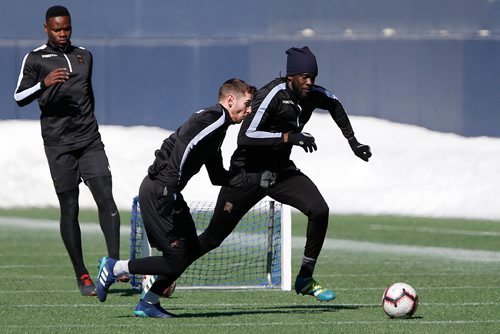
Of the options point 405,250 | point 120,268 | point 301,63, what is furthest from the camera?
point 405,250

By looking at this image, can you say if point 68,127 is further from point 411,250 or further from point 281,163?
point 411,250

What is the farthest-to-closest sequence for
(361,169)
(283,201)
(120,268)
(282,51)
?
(282,51) < (361,169) < (283,201) < (120,268)

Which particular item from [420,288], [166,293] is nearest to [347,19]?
[420,288]

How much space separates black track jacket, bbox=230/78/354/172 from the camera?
11305 millimetres

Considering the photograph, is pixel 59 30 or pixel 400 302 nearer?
pixel 400 302

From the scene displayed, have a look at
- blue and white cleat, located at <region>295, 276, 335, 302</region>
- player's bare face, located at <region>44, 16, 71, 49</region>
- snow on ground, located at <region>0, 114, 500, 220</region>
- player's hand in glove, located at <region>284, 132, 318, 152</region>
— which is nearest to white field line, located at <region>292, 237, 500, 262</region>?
blue and white cleat, located at <region>295, 276, 335, 302</region>

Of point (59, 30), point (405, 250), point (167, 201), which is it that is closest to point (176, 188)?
point (167, 201)

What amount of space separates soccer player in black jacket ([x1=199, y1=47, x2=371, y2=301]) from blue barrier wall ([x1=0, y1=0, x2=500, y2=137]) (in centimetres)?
1760

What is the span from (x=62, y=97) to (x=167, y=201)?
2820 millimetres

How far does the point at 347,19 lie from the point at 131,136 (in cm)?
528

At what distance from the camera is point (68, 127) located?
12.4m

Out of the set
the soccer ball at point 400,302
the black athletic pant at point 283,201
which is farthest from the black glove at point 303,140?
the soccer ball at point 400,302

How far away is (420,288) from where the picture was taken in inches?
510

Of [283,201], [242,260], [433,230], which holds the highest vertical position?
[283,201]
